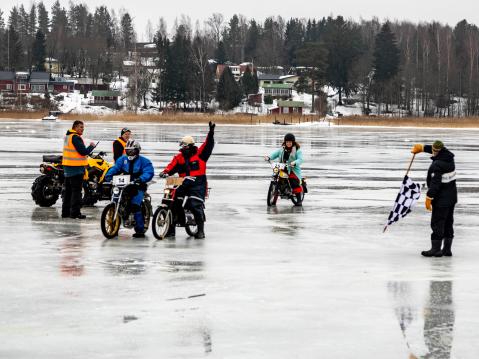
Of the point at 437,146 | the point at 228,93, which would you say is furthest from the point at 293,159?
the point at 228,93

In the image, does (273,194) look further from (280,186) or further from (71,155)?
(71,155)

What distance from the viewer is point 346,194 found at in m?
23.8

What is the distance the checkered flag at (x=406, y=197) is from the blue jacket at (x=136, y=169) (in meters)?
3.75

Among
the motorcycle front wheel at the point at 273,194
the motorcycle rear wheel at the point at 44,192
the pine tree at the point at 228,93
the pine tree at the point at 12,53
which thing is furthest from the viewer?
the pine tree at the point at 12,53

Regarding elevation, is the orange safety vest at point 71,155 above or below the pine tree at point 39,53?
A: below

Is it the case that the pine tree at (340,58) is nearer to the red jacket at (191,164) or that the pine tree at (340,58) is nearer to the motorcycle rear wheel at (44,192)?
the motorcycle rear wheel at (44,192)

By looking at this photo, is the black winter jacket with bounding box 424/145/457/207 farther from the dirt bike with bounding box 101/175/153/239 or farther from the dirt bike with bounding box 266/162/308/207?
the dirt bike with bounding box 266/162/308/207

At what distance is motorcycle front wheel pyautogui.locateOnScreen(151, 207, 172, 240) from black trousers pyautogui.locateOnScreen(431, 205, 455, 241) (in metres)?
4.06

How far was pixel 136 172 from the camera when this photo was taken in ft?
50.9

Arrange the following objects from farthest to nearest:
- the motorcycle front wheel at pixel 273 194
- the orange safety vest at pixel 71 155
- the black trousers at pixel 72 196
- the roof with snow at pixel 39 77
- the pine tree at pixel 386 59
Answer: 1. the roof with snow at pixel 39 77
2. the pine tree at pixel 386 59
3. the motorcycle front wheel at pixel 273 194
4. the orange safety vest at pixel 71 155
5. the black trousers at pixel 72 196

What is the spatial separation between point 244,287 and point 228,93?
143 metres

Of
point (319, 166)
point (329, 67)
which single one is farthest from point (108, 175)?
point (329, 67)

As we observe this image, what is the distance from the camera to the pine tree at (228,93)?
153 meters

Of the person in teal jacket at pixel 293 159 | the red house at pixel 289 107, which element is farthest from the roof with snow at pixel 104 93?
the person in teal jacket at pixel 293 159
